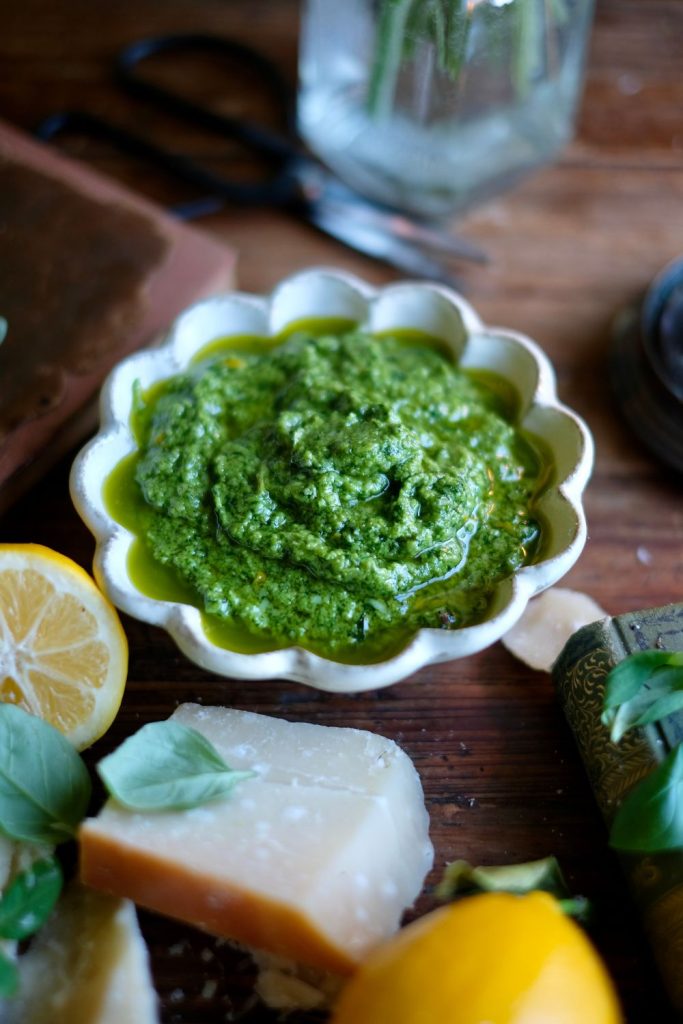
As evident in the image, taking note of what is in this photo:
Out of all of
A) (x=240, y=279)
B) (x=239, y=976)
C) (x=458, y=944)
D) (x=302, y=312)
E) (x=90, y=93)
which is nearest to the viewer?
(x=458, y=944)

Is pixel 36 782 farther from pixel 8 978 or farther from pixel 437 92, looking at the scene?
pixel 437 92

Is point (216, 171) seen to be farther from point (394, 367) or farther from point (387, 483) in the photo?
point (387, 483)

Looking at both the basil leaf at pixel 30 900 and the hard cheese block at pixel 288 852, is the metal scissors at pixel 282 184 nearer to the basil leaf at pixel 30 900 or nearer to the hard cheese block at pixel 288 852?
the hard cheese block at pixel 288 852

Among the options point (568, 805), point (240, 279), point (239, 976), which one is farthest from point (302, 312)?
point (239, 976)

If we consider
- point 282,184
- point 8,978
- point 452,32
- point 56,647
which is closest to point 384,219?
point 282,184

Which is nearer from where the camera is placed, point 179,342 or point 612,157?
point 179,342

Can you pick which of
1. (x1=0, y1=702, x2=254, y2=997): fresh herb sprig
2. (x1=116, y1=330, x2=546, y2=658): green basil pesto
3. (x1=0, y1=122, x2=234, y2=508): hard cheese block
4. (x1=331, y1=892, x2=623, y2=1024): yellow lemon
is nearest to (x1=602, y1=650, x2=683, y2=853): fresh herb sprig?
(x1=331, y1=892, x2=623, y2=1024): yellow lemon

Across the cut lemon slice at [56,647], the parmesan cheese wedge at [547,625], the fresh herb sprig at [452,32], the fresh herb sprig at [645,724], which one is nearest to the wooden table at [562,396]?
the parmesan cheese wedge at [547,625]
